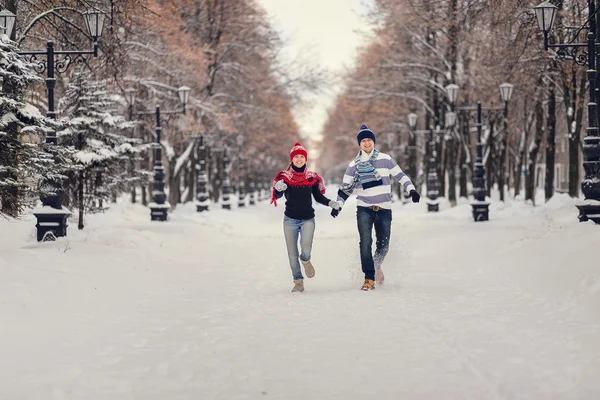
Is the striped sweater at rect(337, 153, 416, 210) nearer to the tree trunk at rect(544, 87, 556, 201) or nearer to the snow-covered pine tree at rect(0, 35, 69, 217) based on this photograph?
the snow-covered pine tree at rect(0, 35, 69, 217)

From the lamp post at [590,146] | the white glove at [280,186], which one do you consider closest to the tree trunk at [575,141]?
the lamp post at [590,146]

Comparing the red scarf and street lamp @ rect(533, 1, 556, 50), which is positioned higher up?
street lamp @ rect(533, 1, 556, 50)

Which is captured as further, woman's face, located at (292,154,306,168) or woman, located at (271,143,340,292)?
woman, located at (271,143,340,292)

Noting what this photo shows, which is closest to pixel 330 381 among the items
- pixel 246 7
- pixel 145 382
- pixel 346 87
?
pixel 145 382

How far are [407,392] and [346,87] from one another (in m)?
36.5

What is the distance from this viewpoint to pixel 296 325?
7441mm

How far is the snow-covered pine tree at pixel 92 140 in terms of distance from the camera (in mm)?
16672

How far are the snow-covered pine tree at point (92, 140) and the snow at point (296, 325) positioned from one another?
308cm

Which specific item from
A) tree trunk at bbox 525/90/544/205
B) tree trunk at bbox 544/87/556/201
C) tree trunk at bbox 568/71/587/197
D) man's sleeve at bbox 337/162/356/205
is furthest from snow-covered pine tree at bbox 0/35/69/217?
tree trunk at bbox 525/90/544/205

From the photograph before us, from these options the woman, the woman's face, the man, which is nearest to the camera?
the woman's face

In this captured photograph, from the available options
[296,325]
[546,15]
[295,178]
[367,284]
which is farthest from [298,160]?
[546,15]

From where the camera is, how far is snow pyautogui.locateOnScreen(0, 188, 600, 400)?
5324mm

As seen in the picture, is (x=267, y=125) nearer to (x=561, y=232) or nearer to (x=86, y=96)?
(x=86, y=96)

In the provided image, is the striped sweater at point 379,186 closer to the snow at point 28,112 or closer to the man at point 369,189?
the man at point 369,189
